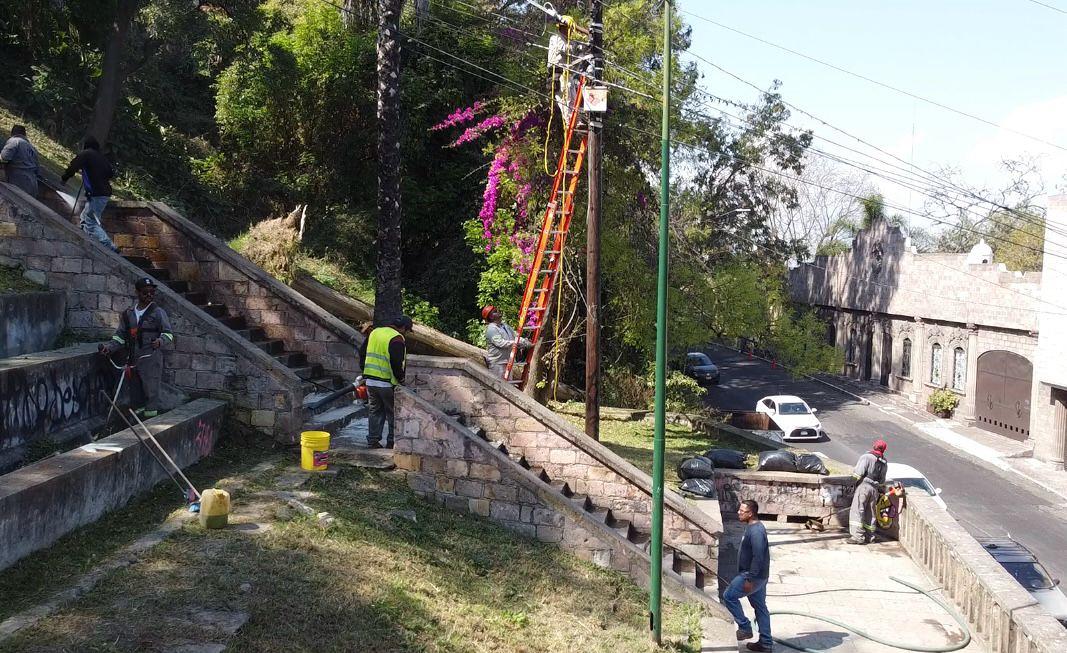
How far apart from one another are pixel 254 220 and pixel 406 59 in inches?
233

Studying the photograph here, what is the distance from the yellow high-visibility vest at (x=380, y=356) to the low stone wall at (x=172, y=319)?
1.03 meters

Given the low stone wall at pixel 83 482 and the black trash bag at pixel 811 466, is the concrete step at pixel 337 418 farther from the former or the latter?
the black trash bag at pixel 811 466

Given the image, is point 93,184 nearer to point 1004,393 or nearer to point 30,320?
point 30,320

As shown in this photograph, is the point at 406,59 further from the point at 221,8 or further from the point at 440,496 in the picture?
the point at 440,496

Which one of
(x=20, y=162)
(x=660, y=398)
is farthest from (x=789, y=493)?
(x=20, y=162)

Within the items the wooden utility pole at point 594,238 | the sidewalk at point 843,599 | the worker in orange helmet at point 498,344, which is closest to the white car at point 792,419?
the sidewalk at point 843,599

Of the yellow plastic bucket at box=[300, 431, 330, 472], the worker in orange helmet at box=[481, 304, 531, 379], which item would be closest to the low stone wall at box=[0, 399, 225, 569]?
the yellow plastic bucket at box=[300, 431, 330, 472]

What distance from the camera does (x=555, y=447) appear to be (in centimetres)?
1251

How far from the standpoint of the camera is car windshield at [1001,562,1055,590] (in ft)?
42.2

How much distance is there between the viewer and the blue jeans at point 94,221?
42.8 ft

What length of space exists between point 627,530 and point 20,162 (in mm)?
10082

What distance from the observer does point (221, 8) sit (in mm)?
19359

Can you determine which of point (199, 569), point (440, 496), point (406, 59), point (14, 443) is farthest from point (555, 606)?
point (406, 59)

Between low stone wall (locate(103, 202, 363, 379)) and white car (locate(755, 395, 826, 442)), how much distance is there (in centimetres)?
1830
